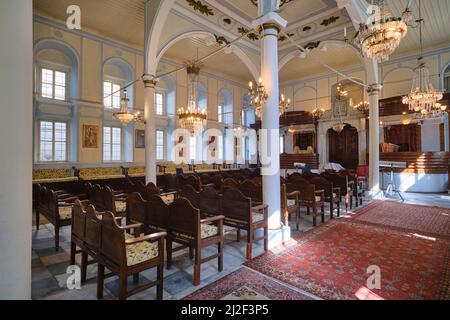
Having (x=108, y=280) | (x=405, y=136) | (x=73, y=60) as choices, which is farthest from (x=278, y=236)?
(x=405, y=136)

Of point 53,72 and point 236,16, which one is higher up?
point 236,16

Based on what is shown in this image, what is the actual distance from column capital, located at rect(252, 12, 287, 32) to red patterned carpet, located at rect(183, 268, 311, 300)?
13.1ft

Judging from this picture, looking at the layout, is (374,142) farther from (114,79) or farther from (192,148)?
(114,79)

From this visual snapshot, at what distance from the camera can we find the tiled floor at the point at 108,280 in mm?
2580

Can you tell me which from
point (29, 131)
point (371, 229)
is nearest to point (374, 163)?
point (371, 229)

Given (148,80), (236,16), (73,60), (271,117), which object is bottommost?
(271,117)

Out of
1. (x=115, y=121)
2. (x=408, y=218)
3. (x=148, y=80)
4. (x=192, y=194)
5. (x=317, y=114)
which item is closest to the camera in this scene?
(x=192, y=194)

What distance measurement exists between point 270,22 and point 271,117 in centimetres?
164

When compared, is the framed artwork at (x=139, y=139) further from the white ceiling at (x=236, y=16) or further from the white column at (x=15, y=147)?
the white column at (x=15, y=147)

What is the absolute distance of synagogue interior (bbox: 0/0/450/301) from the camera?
2.48 meters

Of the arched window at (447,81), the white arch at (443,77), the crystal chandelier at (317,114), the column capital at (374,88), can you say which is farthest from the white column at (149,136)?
the arched window at (447,81)

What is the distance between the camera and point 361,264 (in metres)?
3.27
